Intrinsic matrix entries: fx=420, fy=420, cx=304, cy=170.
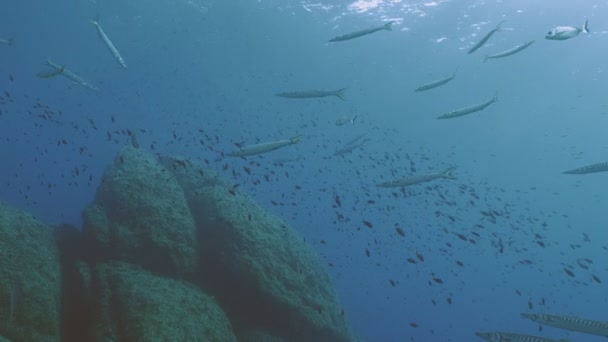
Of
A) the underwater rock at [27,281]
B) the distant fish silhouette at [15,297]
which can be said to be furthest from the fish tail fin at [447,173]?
the distant fish silhouette at [15,297]

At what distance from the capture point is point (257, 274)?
9.42 metres

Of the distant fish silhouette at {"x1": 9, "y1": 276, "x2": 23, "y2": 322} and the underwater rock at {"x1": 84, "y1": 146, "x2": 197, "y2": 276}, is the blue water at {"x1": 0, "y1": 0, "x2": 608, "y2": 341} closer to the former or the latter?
the underwater rock at {"x1": 84, "y1": 146, "x2": 197, "y2": 276}

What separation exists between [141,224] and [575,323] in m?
8.47

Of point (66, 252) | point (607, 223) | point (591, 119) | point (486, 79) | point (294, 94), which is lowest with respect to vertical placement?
→ point (607, 223)

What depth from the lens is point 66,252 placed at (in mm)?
9078

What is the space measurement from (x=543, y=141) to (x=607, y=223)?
94.7 feet

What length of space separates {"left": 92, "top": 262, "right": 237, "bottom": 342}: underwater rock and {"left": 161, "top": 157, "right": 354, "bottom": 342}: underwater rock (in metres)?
1.23

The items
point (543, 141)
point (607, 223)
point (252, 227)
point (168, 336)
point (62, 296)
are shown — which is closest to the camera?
point (168, 336)

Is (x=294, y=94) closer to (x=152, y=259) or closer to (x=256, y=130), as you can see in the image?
(x=152, y=259)

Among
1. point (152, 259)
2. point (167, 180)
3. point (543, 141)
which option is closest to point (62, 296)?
point (152, 259)

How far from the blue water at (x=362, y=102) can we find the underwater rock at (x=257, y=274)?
8.72 m

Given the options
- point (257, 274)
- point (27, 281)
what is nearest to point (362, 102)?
point (257, 274)

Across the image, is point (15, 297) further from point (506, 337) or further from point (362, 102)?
point (362, 102)

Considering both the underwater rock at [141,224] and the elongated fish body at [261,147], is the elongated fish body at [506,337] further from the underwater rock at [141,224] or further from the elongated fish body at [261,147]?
the underwater rock at [141,224]
